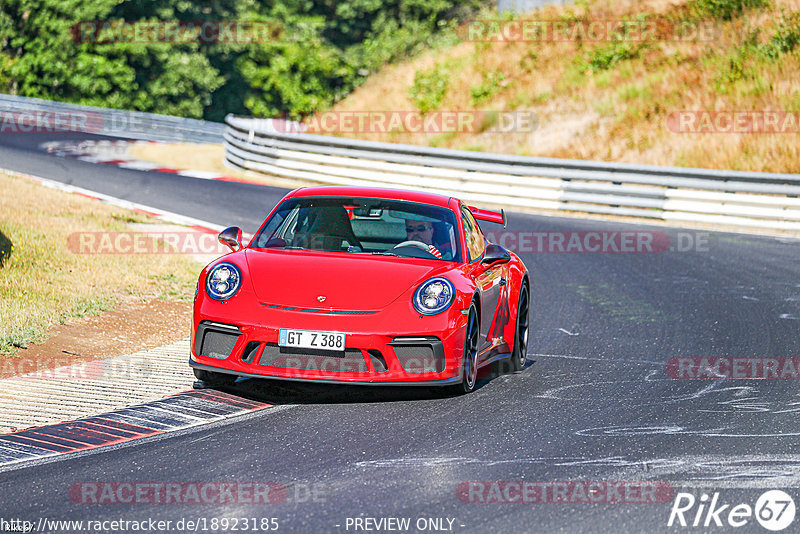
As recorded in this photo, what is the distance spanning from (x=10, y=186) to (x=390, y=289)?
43.8 feet

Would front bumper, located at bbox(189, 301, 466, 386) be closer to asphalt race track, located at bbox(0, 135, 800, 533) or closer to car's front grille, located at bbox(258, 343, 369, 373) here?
car's front grille, located at bbox(258, 343, 369, 373)

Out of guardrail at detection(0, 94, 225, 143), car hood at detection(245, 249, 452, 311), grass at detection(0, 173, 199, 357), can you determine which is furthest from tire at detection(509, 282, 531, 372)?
guardrail at detection(0, 94, 225, 143)

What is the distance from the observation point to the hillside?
86.3ft

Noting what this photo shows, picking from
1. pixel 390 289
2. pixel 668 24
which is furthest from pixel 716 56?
pixel 390 289

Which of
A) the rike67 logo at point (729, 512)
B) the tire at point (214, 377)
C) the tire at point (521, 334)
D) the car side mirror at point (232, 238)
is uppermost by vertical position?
the car side mirror at point (232, 238)

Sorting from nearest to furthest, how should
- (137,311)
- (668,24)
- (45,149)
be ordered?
(137,311) → (45,149) → (668,24)

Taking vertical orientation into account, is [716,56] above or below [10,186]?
above

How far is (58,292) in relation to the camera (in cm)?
1079

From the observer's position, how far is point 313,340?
7016mm

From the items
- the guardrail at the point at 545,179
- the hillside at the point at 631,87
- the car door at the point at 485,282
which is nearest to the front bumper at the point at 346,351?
the car door at the point at 485,282

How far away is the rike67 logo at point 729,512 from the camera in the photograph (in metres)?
4.99

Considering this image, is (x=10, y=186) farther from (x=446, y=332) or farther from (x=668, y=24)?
(x=668, y=24)

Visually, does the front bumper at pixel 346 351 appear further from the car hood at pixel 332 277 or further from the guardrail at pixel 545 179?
the guardrail at pixel 545 179

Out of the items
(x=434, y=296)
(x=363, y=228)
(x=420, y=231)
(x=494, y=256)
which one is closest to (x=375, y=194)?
(x=363, y=228)
